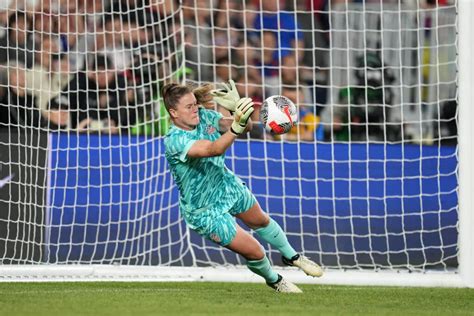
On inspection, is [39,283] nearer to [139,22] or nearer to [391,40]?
[139,22]

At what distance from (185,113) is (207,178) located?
539 millimetres

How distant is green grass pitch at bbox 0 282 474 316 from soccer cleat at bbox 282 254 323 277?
0.19 meters

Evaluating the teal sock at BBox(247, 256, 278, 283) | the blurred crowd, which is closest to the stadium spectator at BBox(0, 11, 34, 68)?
the blurred crowd

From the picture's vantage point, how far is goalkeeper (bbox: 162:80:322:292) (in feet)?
28.7

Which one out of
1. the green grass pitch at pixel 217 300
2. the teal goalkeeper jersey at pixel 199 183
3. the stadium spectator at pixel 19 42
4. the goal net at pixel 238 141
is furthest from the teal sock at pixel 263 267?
the stadium spectator at pixel 19 42

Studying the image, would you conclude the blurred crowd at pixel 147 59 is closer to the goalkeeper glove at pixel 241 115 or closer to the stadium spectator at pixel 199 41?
the stadium spectator at pixel 199 41

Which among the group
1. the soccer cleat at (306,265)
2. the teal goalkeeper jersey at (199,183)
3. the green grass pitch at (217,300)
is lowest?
the green grass pitch at (217,300)

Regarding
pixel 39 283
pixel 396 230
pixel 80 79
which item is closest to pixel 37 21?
pixel 80 79

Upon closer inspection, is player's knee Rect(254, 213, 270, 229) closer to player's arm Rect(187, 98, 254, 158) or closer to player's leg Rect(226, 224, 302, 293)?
player's leg Rect(226, 224, 302, 293)

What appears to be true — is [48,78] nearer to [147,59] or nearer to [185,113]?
[147,59]

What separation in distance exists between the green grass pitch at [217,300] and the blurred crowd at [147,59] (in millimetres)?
2406

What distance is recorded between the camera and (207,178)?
8922 millimetres

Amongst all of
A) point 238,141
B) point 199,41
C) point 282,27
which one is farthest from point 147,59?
point 282,27

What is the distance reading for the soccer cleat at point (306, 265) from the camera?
9109 millimetres
